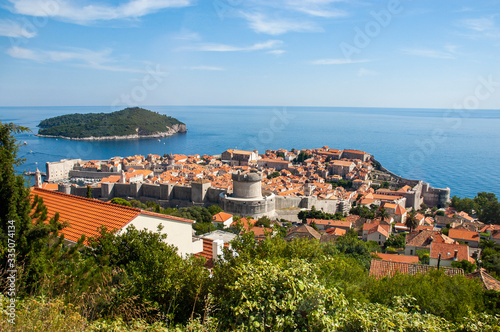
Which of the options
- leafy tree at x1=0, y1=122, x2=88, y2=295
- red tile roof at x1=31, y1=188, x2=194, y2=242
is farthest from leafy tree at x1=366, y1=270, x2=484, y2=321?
leafy tree at x1=0, y1=122, x2=88, y2=295

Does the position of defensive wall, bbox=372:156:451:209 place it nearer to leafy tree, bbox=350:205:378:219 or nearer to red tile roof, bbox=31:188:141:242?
leafy tree, bbox=350:205:378:219

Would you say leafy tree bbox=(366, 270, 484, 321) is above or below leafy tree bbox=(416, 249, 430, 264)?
above

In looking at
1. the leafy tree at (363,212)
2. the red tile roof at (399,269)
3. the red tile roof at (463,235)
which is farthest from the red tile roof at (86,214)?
the leafy tree at (363,212)

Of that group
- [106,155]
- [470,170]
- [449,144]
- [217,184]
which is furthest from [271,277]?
[449,144]

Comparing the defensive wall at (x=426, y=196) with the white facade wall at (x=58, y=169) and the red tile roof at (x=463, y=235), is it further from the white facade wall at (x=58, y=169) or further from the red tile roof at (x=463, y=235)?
the white facade wall at (x=58, y=169)

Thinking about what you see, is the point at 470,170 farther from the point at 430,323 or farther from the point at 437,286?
the point at 430,323

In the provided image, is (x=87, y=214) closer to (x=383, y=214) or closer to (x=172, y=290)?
(x=172, y=290)

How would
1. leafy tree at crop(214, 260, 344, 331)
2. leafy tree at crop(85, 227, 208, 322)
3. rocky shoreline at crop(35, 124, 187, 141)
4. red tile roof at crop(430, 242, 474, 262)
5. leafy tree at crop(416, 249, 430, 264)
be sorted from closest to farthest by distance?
leafy tree at crop(214, 260, 344, 331) < leafy tree at crop(85, 227, 208, 322) < red tile roof at crop(430, 242, 474, 262) < leafy tree at crop(416, 249, 430, 264) < rocky shoreline at crop(35, 124, 187, 141)

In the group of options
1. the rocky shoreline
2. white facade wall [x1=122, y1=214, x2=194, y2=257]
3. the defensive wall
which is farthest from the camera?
the rocky shoreline
